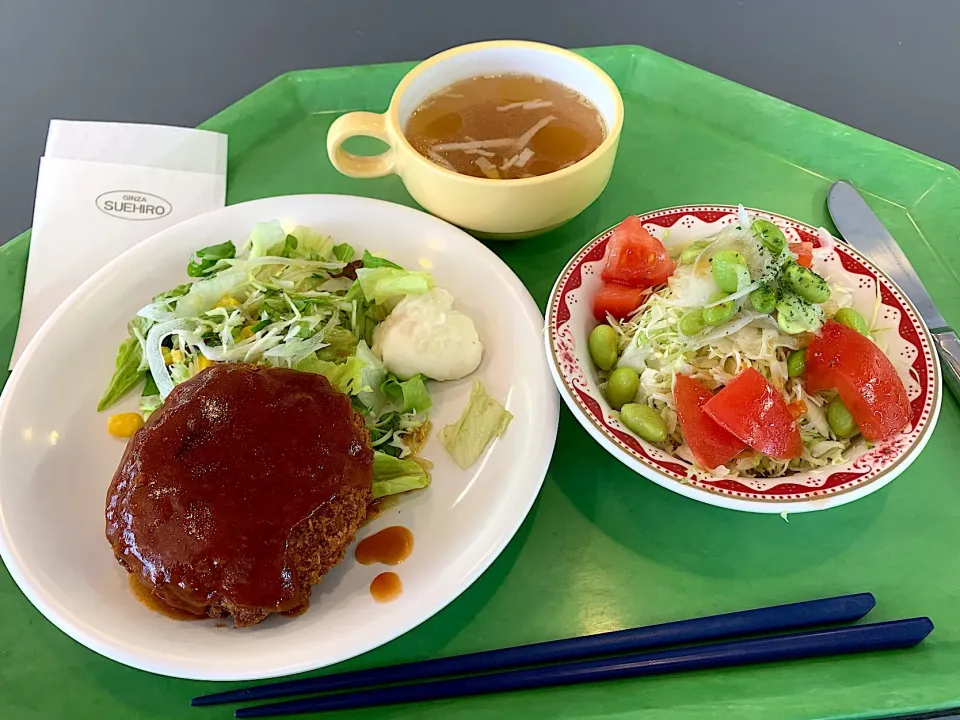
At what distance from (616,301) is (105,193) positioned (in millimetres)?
1796

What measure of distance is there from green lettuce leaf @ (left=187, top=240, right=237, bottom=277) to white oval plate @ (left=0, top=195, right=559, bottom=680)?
0.07m

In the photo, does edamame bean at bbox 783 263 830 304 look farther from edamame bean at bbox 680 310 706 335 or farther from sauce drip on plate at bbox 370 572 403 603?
sauce drip on plate at bbox 370 572 403 603

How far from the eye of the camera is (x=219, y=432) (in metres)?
1.63

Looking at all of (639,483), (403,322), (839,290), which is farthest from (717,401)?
(403,322)

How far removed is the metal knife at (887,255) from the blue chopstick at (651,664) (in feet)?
2.49

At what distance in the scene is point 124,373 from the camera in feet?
6.72

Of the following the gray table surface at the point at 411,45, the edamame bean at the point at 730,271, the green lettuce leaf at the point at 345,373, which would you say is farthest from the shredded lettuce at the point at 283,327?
the gray table surface at the point at 411,45

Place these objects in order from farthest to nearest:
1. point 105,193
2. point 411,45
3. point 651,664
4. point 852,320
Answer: point 411,45 < point 105,193 < point 852,320 < point 651,664

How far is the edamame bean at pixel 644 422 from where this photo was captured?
173 cm

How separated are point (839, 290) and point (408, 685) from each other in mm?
1469

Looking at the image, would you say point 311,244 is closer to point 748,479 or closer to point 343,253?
point 343,253

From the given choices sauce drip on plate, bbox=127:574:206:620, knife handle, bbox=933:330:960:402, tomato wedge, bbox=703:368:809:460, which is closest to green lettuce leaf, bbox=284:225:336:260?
sauce drip on plate, bbox=127:574:206:620

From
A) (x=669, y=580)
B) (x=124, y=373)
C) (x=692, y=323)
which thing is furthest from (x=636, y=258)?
(x=124, y=373)

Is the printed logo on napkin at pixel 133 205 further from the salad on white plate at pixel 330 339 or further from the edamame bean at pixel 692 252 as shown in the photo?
the edamame bean at pixel 692 252
